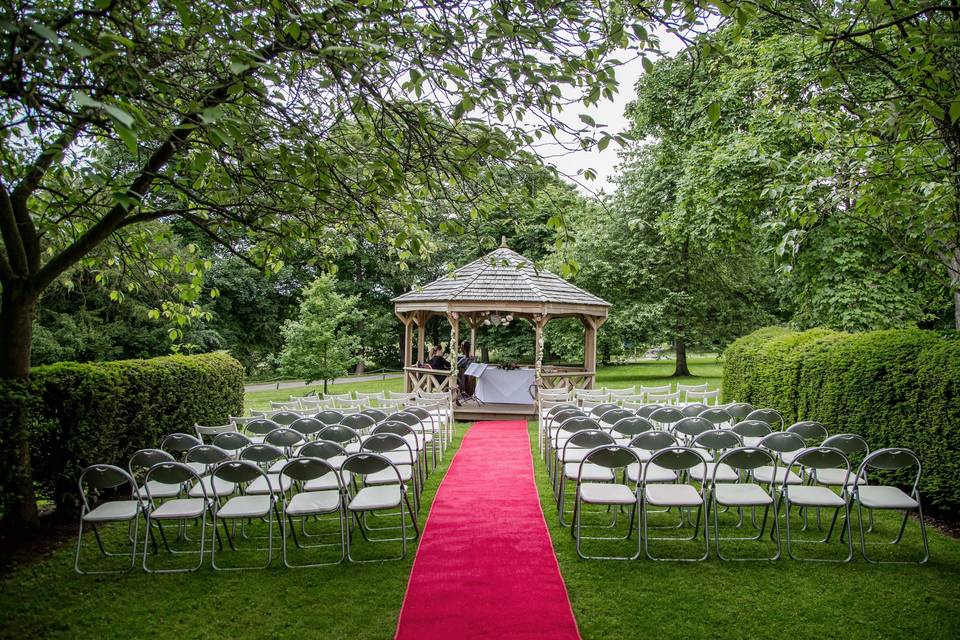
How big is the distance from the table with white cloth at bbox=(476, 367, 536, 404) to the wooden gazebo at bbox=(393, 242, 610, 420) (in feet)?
1.15

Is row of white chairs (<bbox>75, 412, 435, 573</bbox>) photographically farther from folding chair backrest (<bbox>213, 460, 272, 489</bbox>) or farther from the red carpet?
the red carpet

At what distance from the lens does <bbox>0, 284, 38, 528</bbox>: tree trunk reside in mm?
5715

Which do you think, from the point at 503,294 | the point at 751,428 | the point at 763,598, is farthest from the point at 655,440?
the point at 503,294

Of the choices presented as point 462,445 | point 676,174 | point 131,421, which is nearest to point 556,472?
point 462,445

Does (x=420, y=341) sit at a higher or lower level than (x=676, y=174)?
lower

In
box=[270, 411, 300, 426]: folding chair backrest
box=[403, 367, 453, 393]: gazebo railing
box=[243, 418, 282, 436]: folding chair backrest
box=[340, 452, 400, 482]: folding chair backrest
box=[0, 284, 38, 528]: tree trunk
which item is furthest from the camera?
box=[403, 367, 453, 393]: gazebo railing

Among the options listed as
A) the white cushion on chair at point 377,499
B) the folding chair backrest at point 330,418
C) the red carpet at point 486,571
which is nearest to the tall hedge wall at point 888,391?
the red carpet at point 486,571

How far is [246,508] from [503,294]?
1089 cm

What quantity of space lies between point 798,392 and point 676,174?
13.5 metres

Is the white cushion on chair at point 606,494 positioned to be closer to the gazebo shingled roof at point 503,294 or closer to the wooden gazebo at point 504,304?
the wooden gazebo at point 504,304

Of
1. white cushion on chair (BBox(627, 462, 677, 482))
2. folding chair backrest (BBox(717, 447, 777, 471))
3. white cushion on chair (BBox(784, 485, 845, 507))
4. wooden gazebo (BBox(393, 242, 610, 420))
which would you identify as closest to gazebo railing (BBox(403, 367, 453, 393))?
wooden gazebo (BBox(393, 242, 610, 420))

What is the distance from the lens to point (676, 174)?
21.3 metres

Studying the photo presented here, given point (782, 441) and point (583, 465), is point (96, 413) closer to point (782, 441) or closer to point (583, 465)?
point (583, 465)

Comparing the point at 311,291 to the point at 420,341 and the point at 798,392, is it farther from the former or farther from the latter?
the point at 798,392
